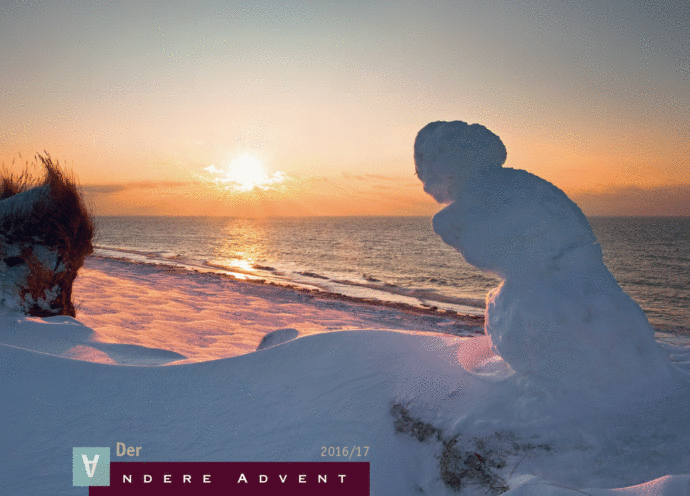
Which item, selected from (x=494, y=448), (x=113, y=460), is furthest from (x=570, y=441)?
(x=113, y=460)

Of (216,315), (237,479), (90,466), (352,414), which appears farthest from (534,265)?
(216,315)

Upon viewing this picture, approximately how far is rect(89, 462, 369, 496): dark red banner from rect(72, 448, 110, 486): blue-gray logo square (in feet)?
0.19

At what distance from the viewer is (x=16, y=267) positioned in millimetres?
7184

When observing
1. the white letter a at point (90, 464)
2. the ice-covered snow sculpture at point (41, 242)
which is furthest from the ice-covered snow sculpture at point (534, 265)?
the ice-covered snow sculpture at point (41, 242)

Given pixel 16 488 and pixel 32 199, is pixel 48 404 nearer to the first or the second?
pixel 16 488

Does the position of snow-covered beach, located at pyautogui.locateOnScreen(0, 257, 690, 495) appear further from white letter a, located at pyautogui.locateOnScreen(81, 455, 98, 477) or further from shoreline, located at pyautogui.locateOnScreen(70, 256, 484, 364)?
shoreline, located at pyautogui.locateOnScreen(70, 256, 484, 364)

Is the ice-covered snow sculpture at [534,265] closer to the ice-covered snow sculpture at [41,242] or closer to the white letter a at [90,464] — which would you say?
the white letter a at [90,464]

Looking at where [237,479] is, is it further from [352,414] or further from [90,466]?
[90,466]

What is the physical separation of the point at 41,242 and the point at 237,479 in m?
6.37

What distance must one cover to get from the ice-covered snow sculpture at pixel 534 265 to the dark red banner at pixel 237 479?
6.56ft

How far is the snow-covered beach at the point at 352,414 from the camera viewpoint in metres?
3.12

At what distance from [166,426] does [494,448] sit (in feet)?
10.8

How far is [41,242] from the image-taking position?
721 centimetres

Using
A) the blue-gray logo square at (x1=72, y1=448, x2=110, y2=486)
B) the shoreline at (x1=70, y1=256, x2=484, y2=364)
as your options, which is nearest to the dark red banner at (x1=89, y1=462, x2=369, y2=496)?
the blue-gray logo square at (x1=72, y1=448, x2=110, y2=486)
